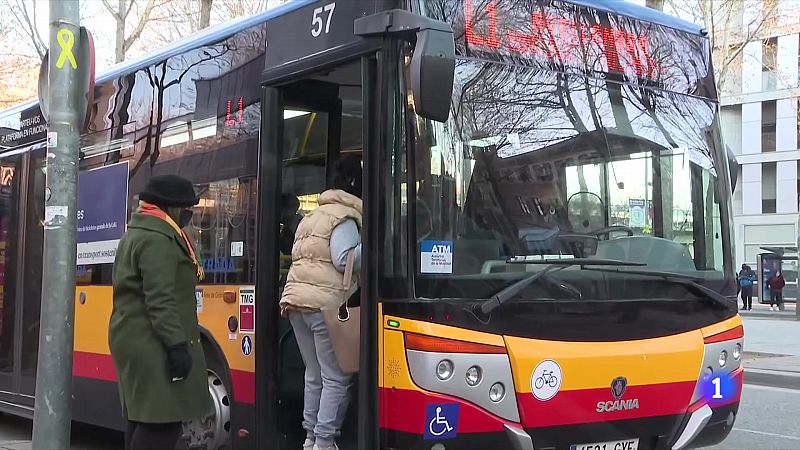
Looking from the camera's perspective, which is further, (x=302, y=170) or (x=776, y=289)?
(x=776, y=289)

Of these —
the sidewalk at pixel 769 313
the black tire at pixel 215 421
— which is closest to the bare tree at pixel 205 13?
the black tire at pixel 215 421

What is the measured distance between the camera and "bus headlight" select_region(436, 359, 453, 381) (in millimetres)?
4086

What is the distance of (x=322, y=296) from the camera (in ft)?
15.3

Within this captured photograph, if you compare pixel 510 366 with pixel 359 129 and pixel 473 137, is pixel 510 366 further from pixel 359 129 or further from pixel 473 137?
pixel 359 129

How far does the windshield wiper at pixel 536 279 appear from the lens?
4152mm

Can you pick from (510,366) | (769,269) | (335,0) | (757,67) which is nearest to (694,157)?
(510,366)

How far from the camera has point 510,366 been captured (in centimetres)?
419

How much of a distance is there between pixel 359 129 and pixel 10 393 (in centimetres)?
454

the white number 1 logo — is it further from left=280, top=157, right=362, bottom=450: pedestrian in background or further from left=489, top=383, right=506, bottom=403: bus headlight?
left=280, top=157, right=362, bottom=450: pedestrian in background

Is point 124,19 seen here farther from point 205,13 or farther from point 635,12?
point 635,12


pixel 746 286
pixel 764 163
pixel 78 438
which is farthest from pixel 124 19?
pixel 764 163

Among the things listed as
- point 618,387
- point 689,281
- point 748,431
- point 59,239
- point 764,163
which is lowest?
point 748,431

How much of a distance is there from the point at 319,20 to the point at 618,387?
8.68ft

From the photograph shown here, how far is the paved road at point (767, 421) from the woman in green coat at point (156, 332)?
16.0ft
